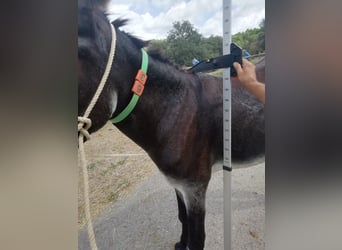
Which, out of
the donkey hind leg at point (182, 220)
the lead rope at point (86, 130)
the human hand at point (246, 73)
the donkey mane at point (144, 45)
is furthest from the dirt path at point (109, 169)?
the human hand at point (246, 73)

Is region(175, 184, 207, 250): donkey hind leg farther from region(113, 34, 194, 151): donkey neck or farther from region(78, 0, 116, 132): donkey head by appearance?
region(78, 0, 116, 132): donkey head

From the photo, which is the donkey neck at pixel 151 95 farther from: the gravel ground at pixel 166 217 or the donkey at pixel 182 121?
the gravel ground at pixel 166 217

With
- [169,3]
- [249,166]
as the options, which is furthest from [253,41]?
[249,166]

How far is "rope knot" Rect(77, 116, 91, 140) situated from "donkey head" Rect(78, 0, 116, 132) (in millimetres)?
13

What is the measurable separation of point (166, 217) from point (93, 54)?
0.50m

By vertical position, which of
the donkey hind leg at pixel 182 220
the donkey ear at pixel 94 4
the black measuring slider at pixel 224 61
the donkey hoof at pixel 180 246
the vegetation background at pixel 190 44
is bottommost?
the donkey hoof at pixel 180 246

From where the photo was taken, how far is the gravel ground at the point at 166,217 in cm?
78

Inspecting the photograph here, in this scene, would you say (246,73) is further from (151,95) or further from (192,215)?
(192,215)

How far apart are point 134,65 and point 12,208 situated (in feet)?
1.68

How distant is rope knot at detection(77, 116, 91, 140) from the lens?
29.2 inches

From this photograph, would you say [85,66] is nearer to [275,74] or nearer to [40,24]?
[40,24]

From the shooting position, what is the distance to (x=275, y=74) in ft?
3.07

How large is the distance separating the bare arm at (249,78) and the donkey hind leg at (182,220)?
0.38m

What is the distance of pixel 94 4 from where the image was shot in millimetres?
733
